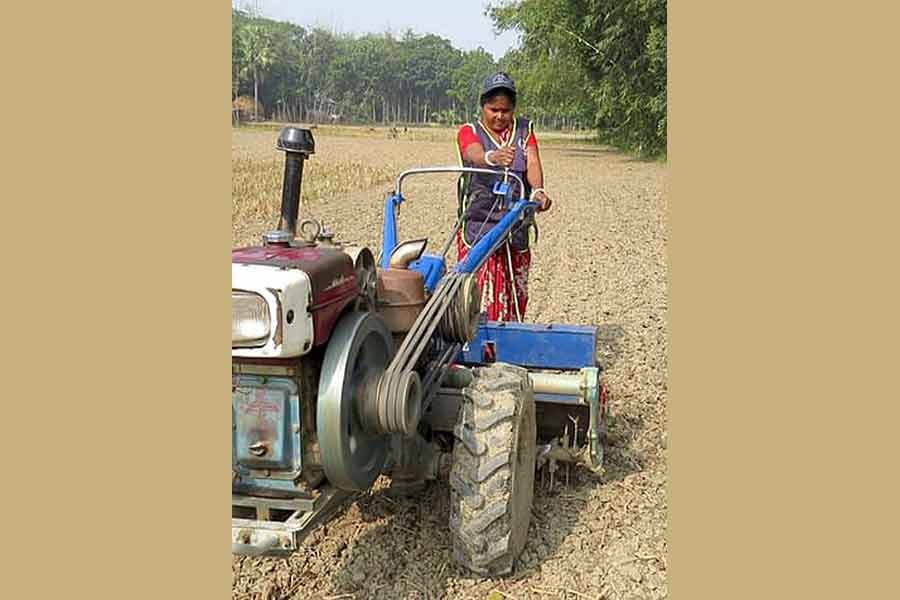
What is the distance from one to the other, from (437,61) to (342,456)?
7824cm

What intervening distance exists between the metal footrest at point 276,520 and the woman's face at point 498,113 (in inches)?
104

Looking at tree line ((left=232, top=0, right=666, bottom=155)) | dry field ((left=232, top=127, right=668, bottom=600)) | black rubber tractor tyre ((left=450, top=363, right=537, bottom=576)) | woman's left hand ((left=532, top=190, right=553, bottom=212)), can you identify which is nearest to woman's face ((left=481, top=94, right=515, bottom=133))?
woman's left hand ((left=532, top=190, right=553, bottom=212))

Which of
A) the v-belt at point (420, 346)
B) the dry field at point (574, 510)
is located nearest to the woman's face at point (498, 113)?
the v-belt at point (420, 346)

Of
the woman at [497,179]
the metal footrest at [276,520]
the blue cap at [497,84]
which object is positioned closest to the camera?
the metal footrest at [276,520]

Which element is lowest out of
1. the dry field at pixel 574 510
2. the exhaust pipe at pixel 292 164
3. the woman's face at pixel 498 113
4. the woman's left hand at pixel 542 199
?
the dry field at pixel 574 510

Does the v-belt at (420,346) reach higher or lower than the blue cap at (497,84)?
lower

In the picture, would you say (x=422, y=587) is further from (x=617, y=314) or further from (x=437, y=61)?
(x=437, y=61)

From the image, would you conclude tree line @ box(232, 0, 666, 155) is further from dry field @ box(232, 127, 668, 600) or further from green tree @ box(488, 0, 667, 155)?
dry field @ box(232, 127, 668, 600)

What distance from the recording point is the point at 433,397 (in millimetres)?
3525

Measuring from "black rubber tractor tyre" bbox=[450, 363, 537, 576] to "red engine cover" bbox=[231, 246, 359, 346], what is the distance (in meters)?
0.70

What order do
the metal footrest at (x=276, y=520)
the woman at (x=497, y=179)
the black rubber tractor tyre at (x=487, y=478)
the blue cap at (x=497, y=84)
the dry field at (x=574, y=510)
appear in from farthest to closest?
the woman at (x=497, y=179) → the blue cap at (x=497, y=84) → the dry field at (x=574, y=510) → the black rubber tractor tyre at (x=487, y=478) → the metal footrest at (x=276, y=520)

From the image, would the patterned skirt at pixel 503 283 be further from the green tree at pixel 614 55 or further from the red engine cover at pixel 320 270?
the green tree at pixel 614 55

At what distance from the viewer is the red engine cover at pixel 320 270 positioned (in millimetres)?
2705

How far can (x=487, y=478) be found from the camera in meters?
3.19
